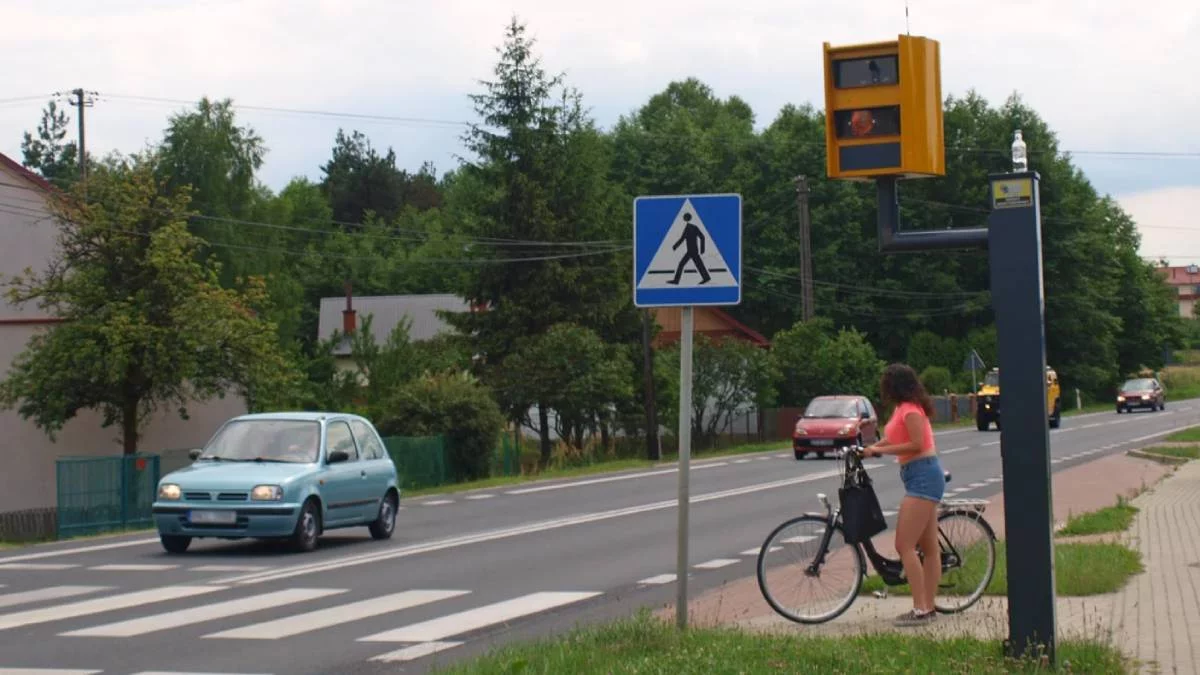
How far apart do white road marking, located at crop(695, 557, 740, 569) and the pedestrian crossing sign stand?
659cm

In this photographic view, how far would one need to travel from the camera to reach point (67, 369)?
3162cm

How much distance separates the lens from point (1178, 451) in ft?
112

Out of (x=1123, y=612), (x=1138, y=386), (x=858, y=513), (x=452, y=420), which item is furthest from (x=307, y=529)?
(x=1138, y=386)

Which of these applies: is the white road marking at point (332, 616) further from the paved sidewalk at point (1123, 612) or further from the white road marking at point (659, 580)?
the paved sidewalk at point (1123, 612)

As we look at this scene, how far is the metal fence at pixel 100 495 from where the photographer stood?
26188 mm

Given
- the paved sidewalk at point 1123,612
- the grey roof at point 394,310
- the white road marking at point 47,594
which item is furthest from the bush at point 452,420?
the grey roof at point 394,310

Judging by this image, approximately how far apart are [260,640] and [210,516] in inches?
260

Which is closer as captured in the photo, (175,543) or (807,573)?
(807,573)

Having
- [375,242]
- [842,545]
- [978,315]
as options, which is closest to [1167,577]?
[842,545]

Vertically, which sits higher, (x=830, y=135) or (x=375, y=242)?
(x=375, y=242)

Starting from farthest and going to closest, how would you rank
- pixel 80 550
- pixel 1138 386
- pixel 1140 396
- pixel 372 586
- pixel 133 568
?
pixel 1138 386 < pixel 1140 396 < pixel 80 550 < pixel 133 568 < pixel 372 586

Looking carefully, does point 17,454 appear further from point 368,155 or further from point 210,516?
point 368,155

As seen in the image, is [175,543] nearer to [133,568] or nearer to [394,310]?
[133,568]

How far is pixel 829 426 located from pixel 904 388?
29.1m
